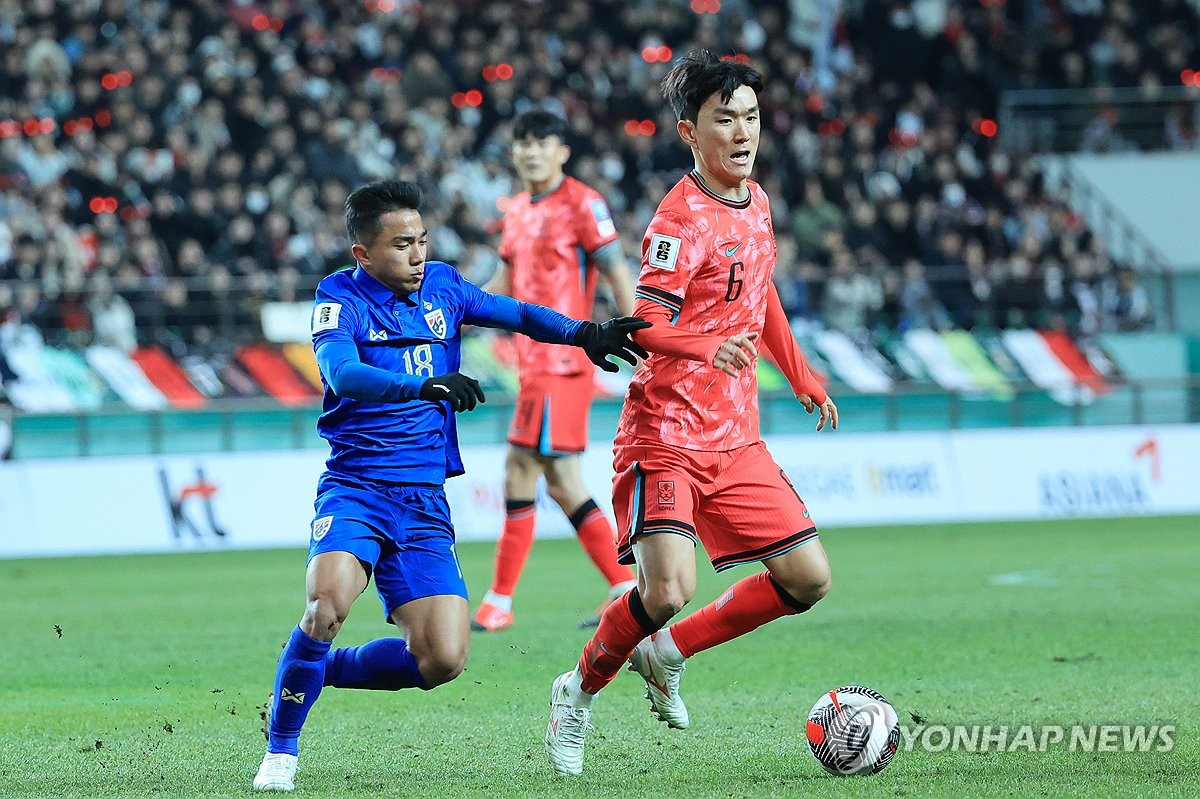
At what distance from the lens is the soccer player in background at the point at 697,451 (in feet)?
18.4

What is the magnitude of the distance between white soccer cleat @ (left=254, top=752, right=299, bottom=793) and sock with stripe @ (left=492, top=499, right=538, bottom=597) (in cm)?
407

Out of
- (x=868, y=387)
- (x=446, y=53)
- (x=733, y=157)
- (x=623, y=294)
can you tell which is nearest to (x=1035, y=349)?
(x=868, y=387)

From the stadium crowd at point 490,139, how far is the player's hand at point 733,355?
12.2 metres

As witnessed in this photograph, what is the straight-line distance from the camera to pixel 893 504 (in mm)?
17062

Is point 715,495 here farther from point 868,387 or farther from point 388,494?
point 868,387

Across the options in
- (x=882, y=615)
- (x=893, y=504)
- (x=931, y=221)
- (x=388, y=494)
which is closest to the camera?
(x=388, y=494)

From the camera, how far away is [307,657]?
5270 mm

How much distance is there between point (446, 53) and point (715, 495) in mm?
17111

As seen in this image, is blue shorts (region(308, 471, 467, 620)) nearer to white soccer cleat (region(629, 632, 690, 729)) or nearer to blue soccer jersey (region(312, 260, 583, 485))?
blue soccer jersey (region(312, 260, 583, 485))

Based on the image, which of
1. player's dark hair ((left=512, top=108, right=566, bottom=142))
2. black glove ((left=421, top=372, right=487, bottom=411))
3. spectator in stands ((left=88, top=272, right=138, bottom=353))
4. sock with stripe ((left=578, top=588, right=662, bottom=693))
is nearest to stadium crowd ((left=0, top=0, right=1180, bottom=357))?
spectator in stands ((left=88, top=272, right=138, bottom=353))

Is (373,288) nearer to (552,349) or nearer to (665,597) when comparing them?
(665,597)

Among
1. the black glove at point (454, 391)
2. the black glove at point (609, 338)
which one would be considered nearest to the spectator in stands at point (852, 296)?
the black glove at point (609, 338)

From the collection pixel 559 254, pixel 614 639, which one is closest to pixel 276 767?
pixel 614 639

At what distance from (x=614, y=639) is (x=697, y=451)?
688mm
